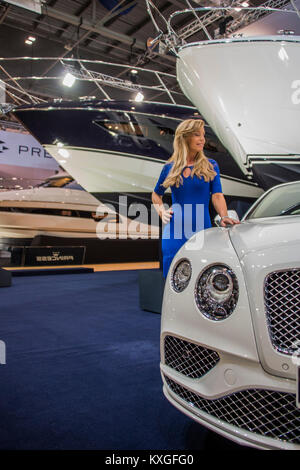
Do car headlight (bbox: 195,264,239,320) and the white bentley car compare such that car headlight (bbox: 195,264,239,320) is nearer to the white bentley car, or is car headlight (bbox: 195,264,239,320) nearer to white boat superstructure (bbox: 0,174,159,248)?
the white bentley car

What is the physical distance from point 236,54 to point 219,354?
13.5 feet

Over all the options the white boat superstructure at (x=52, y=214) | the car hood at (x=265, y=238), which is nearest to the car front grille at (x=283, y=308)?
the car hood at (x=265, y=238)

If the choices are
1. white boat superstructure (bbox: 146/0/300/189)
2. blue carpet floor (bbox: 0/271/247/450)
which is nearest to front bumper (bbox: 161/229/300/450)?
blue carpet floor (bbox: 0/271/247/450)

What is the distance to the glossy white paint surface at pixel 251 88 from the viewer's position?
3.94 meters

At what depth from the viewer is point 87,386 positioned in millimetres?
1673

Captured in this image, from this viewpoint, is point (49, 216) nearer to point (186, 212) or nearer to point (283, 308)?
point (186, 212)

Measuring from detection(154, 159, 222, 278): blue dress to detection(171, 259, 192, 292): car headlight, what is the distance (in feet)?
1.66

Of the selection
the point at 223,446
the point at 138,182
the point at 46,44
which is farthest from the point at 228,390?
the point at 46,44

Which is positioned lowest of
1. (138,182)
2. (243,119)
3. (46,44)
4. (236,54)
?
(138,182)

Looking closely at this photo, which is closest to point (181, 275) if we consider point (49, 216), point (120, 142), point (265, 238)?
point (265, 238)

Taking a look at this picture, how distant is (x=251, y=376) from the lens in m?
0.91

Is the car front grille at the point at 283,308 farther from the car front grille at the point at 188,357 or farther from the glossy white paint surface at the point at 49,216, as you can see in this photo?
the glossy white paint surface at the point at 49,216

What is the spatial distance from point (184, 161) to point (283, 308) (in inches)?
43.5

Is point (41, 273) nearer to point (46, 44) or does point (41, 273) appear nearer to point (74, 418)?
point (74, 418)
